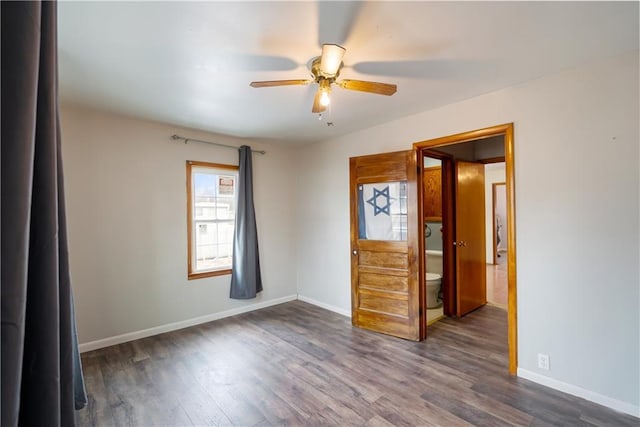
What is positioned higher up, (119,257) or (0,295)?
(0,295)

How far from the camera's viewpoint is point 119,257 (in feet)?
10.9

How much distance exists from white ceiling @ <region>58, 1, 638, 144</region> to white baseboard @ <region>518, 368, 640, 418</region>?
8.05ft

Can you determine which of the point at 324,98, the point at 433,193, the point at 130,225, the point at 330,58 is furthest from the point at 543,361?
the point at 130,225

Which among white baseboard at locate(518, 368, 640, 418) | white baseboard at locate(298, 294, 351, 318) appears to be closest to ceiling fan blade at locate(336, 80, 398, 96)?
white baseboard at locate(518, 368, 640, 418)

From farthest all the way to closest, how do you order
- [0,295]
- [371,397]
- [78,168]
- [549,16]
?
[78,168]
[371,397]
[549,16]
[0,295]

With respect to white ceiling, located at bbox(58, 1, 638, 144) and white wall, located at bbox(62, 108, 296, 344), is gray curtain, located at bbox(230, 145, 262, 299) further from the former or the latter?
white ceiling, located at bbox(58, 1, 638, 144)

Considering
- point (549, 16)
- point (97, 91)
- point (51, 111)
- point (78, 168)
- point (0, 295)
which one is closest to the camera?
point (0, 295)

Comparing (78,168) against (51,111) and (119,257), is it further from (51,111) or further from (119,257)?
(51,111)

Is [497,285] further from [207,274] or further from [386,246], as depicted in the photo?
[207,274]

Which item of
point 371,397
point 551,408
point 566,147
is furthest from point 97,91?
point 551,408

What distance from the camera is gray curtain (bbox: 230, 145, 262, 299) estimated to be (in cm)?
416

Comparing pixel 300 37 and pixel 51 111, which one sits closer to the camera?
pixel 51 111

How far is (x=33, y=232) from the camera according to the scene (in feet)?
1.98

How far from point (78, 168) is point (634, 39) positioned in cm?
473
